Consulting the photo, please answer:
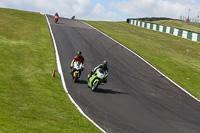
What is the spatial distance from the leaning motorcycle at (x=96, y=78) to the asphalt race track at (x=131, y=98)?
15.1 inches

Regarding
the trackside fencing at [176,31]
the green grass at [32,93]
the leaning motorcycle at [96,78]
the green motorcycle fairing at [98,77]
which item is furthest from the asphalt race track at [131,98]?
the trackside fencing at [176,31]

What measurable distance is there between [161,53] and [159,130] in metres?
21.1

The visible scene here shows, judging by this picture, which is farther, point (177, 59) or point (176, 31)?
point (176, 31)

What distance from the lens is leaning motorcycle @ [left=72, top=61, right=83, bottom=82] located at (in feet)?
61.9

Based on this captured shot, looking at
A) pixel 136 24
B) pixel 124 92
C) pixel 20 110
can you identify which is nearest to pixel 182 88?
pixel 124 92

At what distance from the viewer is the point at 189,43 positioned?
137ft

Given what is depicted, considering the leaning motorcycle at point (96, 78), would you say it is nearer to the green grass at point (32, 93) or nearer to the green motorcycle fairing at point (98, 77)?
the green motorcycle fairing at point (98, 77)

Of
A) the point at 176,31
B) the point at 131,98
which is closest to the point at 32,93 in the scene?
the point at 131,98

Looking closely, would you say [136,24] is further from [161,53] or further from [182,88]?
[182,88]

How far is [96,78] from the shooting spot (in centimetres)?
1772

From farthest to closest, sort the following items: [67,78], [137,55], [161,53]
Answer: [161,53], [137,55], [67,78]

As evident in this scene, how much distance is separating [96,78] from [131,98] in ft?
7.93

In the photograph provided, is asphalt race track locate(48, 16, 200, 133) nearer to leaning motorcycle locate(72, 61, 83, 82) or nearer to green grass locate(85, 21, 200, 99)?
leaning motorcycle locate(72, 61, 83, 82)

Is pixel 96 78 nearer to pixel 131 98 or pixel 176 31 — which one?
pixel 131 98
